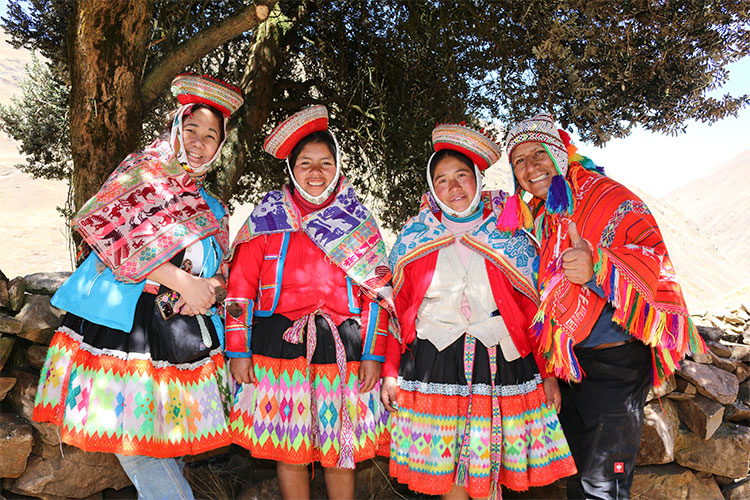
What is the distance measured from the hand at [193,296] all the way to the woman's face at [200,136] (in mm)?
607

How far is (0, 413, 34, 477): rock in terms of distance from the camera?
116 inches

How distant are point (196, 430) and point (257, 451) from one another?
316mm

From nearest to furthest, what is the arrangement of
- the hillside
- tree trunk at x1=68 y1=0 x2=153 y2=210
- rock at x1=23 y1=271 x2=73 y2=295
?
rock at x1=23 y1=271 x2=73 y2=295 → tree trunk at x1=68 y1=0 x2=153 y2=210 → the hillside

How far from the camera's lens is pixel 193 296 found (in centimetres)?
269

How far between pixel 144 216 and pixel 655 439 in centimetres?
346

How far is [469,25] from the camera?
456 cm

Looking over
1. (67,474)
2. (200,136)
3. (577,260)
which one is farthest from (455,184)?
(67,474)

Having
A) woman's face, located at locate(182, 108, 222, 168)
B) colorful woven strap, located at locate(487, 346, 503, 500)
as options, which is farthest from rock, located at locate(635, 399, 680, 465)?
woman's face, located at locate(182, 108, 222, 168)

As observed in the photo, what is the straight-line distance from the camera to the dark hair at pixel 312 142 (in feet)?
10.0

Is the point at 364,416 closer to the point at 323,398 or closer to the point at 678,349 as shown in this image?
the point at 323,398

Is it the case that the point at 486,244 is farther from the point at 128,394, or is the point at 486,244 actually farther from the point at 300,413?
the point at 128,394

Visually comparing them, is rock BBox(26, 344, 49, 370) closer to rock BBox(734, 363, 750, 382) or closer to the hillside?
rock BBox(734, 363, 750, 382)

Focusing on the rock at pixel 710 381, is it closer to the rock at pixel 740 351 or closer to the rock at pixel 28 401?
the rock at pixel 740 351

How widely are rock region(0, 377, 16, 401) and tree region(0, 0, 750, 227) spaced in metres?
1.21
